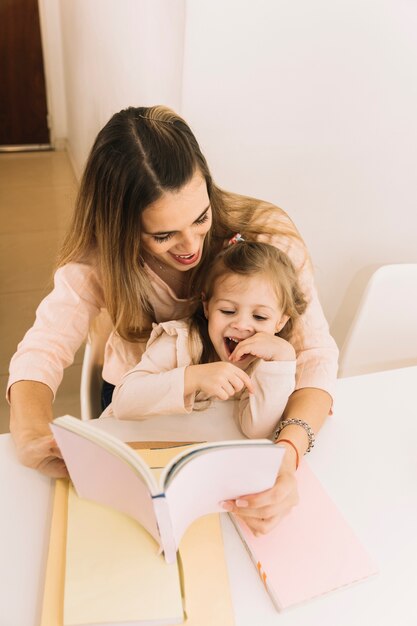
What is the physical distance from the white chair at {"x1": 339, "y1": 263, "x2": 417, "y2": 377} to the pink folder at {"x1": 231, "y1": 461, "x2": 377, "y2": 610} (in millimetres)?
726

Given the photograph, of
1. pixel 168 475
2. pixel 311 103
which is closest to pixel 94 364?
pixel 168 475

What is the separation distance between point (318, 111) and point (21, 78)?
3326mm

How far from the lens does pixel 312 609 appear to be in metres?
0.74

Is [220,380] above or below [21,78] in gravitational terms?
above

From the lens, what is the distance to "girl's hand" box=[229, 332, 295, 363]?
3.36ft

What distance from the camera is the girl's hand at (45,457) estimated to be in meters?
0.88

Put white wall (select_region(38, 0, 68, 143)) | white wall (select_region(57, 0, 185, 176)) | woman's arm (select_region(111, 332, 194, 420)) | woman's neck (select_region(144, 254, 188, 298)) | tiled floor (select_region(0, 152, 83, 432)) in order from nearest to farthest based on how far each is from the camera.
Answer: woman's arm (select_region(111, 332, 194, 420)), woman's neck (select_region(144, 254, 188, 298)), white wall (select_region(57, 0, 185, 176)), tiled floor (select_region(0, 152, 83, 432)), white wall (select_region(38, 0, 68, 143))

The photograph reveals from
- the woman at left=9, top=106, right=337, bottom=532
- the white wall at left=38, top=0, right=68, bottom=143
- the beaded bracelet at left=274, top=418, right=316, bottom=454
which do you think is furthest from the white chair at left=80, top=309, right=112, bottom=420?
the white wall at left=38, top=0, right=68, bottom=143

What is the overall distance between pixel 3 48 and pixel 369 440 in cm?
403

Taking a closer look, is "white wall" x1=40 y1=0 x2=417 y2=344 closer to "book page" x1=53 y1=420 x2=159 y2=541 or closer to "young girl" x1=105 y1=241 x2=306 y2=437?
"young girl" x1=105 y1=241 x2=306 y2=437

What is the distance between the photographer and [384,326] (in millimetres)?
1552

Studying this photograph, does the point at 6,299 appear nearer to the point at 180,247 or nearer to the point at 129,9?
the point at 129,9

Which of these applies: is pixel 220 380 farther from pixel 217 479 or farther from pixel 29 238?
pixel 29 238

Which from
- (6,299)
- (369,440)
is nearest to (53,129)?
(6,299)
